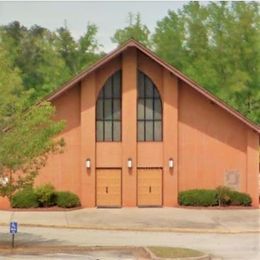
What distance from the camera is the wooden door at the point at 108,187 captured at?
38.8 metres

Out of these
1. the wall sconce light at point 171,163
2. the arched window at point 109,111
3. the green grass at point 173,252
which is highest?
the arched window at point 109,111

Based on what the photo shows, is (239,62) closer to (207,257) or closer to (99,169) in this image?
(99,169)

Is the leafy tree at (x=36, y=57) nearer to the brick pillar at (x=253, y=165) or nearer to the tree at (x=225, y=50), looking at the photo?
the tree at (x=225, y=50)

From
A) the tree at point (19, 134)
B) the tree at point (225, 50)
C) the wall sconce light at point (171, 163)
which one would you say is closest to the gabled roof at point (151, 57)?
the wall sconce light at point (171, 163)

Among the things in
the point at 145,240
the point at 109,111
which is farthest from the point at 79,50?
the point at 145,240

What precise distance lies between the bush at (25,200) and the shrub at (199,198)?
7.30 metres

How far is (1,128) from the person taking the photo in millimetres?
26453

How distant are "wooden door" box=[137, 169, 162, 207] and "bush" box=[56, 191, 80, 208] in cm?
331

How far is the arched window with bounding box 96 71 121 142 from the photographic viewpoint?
1538 inches

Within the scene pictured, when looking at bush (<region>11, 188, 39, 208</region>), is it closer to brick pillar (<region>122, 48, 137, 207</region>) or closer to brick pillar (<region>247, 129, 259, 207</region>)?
brick pillar (<region>122, 48, 137, 207</region>)

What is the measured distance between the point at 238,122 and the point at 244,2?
28.8 metres

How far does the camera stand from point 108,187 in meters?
39.0

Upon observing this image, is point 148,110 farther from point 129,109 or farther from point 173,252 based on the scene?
point 173,252

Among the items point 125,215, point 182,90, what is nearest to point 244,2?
point 182,90
